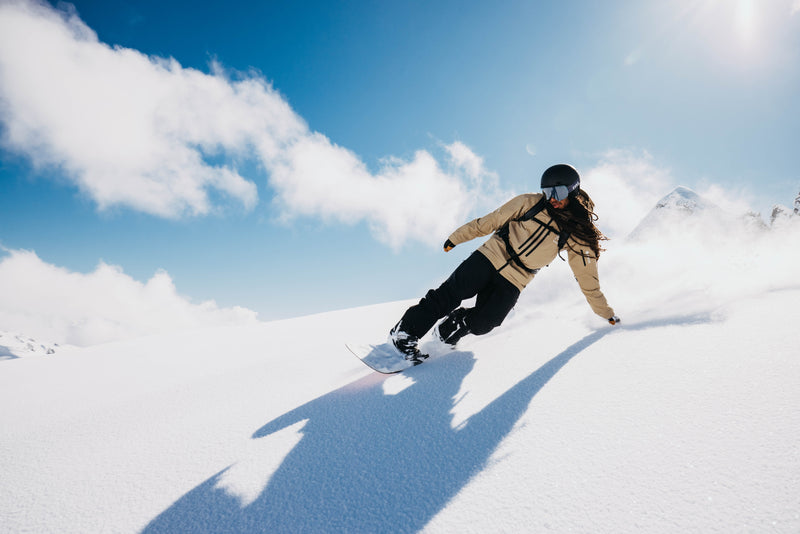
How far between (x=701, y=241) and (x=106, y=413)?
717cm

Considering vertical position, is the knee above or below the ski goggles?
below

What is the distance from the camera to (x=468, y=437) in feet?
4.96

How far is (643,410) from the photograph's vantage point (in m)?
1.47

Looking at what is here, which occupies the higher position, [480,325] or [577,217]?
[577,217]

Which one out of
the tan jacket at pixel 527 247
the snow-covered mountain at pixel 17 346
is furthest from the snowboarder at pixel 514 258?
the snow-covered mountain at pixel 17 346

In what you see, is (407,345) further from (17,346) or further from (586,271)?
(17,346)

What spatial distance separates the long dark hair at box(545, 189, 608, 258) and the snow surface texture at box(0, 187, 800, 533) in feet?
2.70

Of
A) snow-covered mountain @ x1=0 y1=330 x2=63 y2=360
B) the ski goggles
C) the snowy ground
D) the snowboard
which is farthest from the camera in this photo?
snow-covered mountain @ x1=0 y1=330 x2=63 y2=360

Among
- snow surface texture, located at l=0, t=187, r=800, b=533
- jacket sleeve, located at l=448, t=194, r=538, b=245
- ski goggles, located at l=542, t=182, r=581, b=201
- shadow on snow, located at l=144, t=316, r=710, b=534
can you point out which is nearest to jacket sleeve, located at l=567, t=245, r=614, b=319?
snow surface texture, located at l=0, t=187, r=800, b=533

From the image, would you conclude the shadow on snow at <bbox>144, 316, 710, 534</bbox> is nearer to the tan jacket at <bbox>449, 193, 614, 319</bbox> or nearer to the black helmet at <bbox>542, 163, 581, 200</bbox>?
the tan jacket at <bbox>449, 193, 614, 319</bbox>

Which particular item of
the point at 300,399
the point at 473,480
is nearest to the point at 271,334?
the point at 300,399

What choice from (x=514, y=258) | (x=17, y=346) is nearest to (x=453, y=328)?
(x=514, y=258)

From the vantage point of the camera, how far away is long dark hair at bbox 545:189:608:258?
9.40 ft

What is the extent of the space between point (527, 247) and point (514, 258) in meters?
0.15
